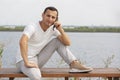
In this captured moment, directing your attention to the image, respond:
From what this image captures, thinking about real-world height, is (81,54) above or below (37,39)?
below

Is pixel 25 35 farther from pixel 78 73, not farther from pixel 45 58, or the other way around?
pixel 78 73

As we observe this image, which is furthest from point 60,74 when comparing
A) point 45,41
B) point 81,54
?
point 81,54

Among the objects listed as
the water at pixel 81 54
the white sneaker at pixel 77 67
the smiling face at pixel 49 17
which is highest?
the smiling face at pixel 49 17

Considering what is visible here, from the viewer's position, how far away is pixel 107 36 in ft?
81.0

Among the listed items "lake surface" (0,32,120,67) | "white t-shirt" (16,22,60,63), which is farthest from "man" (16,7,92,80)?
"lake surface" (0,32,120,67)

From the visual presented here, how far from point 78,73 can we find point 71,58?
0.19m

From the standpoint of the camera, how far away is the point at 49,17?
12.9ft

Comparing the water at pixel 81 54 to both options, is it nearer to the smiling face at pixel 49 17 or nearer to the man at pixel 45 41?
the man at pixel 45 41

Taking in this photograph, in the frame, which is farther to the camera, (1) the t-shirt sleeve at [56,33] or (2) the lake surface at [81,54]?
(2) the lake surface at [81,54]

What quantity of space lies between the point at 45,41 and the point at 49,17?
274mm

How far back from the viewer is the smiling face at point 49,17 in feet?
12.9

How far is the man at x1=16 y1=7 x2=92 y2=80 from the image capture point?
3938mm

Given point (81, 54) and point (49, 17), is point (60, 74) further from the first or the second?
point (81, 54)

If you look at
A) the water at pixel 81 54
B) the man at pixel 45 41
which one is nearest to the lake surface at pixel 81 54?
the water at pixel 81 54
